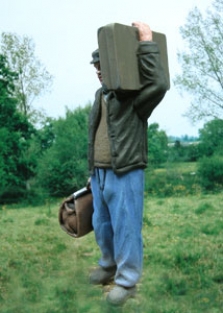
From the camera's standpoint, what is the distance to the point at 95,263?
636cm

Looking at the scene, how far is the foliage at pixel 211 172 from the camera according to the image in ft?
49.8

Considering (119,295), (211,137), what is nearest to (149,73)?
(119,295)

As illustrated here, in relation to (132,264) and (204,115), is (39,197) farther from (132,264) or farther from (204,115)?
(132,264)

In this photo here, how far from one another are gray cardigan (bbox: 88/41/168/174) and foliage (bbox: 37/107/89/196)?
8888 millimetres

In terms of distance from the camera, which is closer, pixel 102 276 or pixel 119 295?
pixel 119 295

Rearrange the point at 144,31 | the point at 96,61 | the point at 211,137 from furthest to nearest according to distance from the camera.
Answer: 1. the point at 211,137
2. the point at 96,61
3. the point at 144,31

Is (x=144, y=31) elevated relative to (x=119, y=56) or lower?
elevated

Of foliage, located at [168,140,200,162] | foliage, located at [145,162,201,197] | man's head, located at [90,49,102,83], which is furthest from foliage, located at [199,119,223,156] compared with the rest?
man's head, located at [90,49,102,83]

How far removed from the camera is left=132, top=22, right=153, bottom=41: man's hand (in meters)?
4.67

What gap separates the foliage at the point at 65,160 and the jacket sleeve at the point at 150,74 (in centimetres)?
909

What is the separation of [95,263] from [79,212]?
118 cm

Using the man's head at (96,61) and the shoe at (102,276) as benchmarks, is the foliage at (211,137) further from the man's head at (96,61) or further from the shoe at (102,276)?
A: the man's head at (96,61)

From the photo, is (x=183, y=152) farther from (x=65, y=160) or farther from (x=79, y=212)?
(x=79, y=212)

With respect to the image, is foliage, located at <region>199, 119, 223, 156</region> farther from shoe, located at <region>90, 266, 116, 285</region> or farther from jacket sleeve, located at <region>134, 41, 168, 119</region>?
jacket sleeve, located at <region>134, 41, 168, 119</region>
